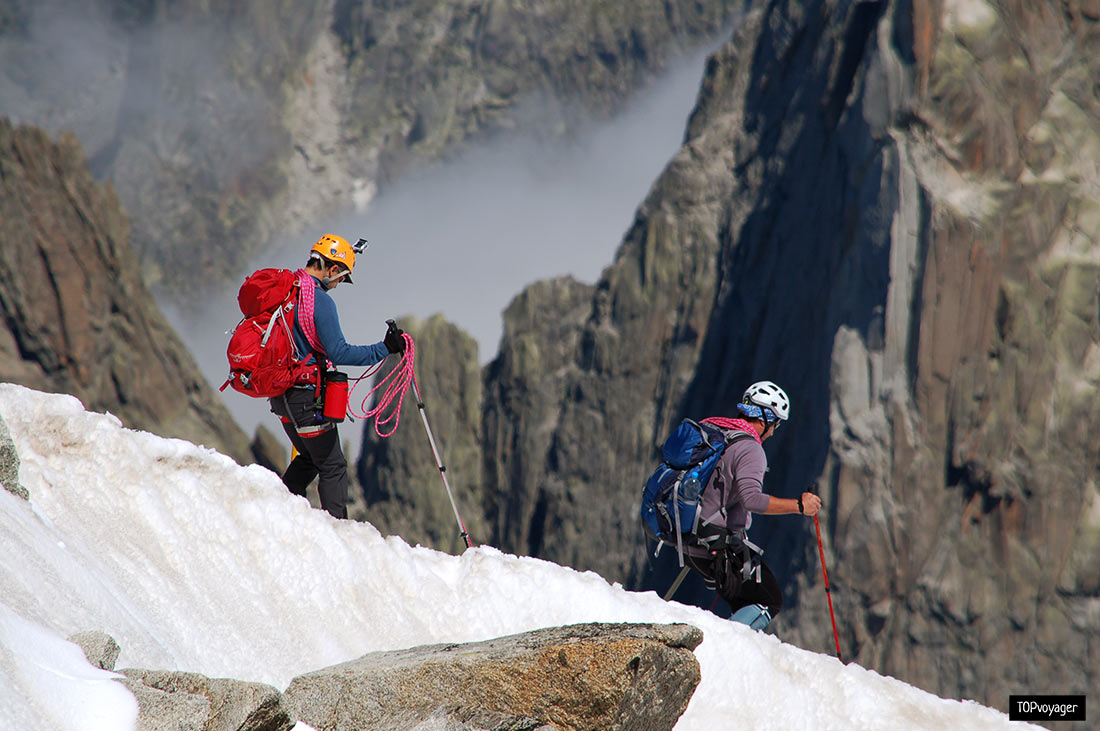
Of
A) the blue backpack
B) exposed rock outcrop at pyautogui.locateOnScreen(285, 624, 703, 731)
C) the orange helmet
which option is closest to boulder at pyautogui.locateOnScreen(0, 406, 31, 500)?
exposed rock outcrop at pyautogui.locateOnScreen(285, 624, 703, 731)

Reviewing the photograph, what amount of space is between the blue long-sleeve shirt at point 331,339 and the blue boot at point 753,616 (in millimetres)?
4434

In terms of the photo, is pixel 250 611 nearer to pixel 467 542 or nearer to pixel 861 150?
pixel 467 542

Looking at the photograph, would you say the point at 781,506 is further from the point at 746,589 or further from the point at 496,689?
the point at 496,689

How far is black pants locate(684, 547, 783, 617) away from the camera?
10789mm

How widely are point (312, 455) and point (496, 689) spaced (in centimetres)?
491

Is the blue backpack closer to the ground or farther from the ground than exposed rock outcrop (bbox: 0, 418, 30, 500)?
closer to the ground

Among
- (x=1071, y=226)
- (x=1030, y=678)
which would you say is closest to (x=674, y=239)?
(x=1071, y=226)

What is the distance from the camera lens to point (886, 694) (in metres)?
9.59

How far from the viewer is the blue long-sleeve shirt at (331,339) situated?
10234 millimetres

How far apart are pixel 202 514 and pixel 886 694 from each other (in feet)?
20.7

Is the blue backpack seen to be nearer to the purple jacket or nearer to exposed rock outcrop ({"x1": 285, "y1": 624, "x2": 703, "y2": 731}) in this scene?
the purple jacket

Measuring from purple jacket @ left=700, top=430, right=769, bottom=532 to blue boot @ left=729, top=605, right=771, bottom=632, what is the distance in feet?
2.66

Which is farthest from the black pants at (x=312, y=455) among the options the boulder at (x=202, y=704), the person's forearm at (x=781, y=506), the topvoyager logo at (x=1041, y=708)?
the topvoyager logo at (x=1041, y=708)

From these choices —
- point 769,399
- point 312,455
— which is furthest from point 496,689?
point 769,399
